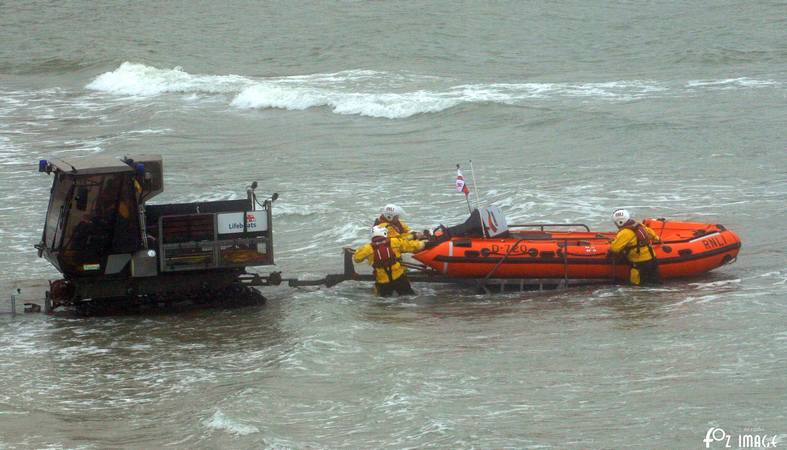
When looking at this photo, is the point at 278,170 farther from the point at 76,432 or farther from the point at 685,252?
the point at 76,432

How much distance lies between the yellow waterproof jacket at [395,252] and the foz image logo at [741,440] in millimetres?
5497

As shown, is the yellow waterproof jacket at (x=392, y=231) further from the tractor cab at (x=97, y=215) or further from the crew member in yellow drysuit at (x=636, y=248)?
the tractor cab at (x=97, y=215)

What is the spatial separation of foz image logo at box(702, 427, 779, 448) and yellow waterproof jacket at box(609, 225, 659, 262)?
4.86m

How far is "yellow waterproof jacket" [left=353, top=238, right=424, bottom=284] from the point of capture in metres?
13.3

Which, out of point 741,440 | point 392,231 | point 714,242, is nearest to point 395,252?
point 392,231

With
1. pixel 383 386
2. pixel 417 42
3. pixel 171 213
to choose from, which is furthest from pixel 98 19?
pixel 383 386

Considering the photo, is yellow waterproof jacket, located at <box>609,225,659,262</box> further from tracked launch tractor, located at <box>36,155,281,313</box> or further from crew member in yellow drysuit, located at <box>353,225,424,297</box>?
tracked launch tractor, located at <box>36,155,281,313</box>

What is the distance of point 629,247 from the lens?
521 inches

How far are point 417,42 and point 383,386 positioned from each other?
29.4 m

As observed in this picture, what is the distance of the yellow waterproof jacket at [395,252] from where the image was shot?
1333 cm

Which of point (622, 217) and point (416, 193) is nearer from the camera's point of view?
point (622, 217)

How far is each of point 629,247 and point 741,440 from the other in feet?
16.7

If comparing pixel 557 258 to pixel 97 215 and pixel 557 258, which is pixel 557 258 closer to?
pixel 557 258

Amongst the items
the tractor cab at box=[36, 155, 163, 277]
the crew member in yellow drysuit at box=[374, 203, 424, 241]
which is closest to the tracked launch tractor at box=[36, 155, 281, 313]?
the tractor cab at box=[36, 155, 163, 277]
